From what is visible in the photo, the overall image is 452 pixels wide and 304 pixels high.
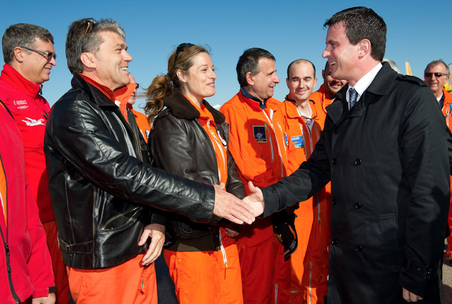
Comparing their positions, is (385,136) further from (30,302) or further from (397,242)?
(30,302)

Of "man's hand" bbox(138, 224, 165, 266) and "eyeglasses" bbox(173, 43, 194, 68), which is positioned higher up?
"eyeglasses" bbox(173, 43, 194, 68)

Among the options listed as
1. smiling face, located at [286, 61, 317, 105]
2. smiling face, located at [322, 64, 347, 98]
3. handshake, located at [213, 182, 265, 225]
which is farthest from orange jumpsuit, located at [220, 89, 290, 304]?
smiling face, located at [322, 64, 347, 98]

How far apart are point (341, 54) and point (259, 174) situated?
1673 mm

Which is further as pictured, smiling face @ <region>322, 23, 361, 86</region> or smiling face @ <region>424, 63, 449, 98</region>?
smiling face @ <region>424, 63, 449, 98</region>

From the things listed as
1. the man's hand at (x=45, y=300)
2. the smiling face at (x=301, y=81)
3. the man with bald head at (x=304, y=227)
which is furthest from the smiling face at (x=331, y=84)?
the man's hand at (x=45, y=300)

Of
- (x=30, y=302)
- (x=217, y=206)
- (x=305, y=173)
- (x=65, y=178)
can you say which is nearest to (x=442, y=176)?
(x=305, y=173)

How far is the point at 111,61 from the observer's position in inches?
91.7

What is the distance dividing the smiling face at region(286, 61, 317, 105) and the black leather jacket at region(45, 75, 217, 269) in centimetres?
274

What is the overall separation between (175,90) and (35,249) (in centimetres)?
170

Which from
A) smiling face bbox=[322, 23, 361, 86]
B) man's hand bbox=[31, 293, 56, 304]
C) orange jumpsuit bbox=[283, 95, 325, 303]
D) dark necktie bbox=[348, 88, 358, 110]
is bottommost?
orange jumpsuit bbox=[283, 95, 325, 303]

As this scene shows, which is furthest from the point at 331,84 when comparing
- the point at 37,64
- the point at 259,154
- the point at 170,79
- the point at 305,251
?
the point at 37,64

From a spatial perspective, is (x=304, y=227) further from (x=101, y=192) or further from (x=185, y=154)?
(x=101, y=192)

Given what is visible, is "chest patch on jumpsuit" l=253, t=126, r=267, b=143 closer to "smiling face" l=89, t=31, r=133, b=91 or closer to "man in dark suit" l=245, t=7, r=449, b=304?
"man in dark suit" l=245, t=7, r=449, b=304

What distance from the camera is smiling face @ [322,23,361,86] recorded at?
2236 millimetres
